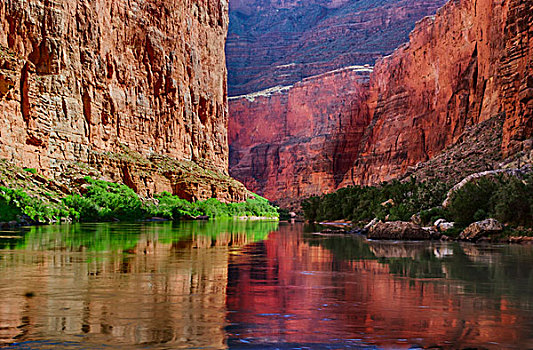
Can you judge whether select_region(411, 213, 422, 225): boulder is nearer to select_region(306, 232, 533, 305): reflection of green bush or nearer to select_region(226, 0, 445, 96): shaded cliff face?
select_region(306, 232, 533, 305): reflection of green bush

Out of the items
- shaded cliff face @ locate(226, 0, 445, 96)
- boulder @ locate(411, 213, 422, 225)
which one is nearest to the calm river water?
boulder @ locate(411, 213, 422, 225)

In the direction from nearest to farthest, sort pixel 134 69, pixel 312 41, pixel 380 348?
pixel 380 348 < pixel 134 69 < pixel 312 41

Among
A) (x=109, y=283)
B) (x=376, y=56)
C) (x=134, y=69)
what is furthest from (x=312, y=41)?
(x=109, y=283)

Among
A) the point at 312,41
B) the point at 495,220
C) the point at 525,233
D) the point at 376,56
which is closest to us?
the point at 525,233

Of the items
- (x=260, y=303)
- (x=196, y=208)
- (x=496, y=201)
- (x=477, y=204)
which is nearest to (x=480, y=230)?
(x=496, y=201)

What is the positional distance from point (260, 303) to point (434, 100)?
8604 centimetres

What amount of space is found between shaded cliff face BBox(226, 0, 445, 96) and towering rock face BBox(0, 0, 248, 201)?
60.6 meters

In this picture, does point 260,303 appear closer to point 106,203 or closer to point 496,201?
point 496,201

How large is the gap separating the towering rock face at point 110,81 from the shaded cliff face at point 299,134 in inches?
1482

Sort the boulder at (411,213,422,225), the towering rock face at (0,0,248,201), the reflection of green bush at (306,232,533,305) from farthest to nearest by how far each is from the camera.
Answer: the towering rock face at (0,0,248,201) → the boulder at (411,213,422,225) → the reflection of green bush at (306,232,533,305)

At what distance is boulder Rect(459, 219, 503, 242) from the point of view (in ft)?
79.7

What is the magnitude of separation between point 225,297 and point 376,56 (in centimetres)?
14208

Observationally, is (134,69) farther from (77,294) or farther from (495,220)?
(77,294)

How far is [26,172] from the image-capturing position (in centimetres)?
4716
